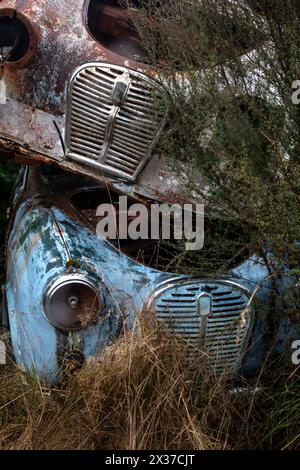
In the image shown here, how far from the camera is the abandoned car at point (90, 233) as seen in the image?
13.5 feet

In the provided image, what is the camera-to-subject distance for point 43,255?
4289 mm

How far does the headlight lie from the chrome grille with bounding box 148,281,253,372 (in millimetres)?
313

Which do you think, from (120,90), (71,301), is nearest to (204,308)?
(71,301)

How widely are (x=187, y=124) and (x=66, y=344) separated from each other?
1.23 m

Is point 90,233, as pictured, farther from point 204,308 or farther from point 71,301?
point 204,308

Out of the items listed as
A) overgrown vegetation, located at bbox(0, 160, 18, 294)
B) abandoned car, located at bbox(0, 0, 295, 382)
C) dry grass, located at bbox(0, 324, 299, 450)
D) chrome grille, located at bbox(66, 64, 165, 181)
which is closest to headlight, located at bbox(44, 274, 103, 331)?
abandoned car, located at bbox(0, 0, 295, 382)

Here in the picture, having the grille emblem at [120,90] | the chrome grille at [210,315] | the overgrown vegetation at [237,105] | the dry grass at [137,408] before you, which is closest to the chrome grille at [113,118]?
the grille emblem at [120,90]

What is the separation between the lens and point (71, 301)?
13.1ft

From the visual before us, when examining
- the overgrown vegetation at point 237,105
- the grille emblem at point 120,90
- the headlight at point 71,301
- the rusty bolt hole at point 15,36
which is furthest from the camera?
the rusty bolt hole at point 15,36

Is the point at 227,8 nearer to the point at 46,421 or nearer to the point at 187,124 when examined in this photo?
the point at 187,124

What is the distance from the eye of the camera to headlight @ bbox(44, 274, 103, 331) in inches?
157

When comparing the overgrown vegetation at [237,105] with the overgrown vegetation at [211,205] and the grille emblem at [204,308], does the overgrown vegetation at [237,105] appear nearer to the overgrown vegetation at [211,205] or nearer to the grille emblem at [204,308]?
the overgrown vegetation at [211,205]

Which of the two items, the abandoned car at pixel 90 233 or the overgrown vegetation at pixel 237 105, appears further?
the abandoned car at pixel 90 233

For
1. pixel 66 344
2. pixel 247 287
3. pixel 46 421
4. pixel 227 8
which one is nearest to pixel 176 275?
pixel 247 287
